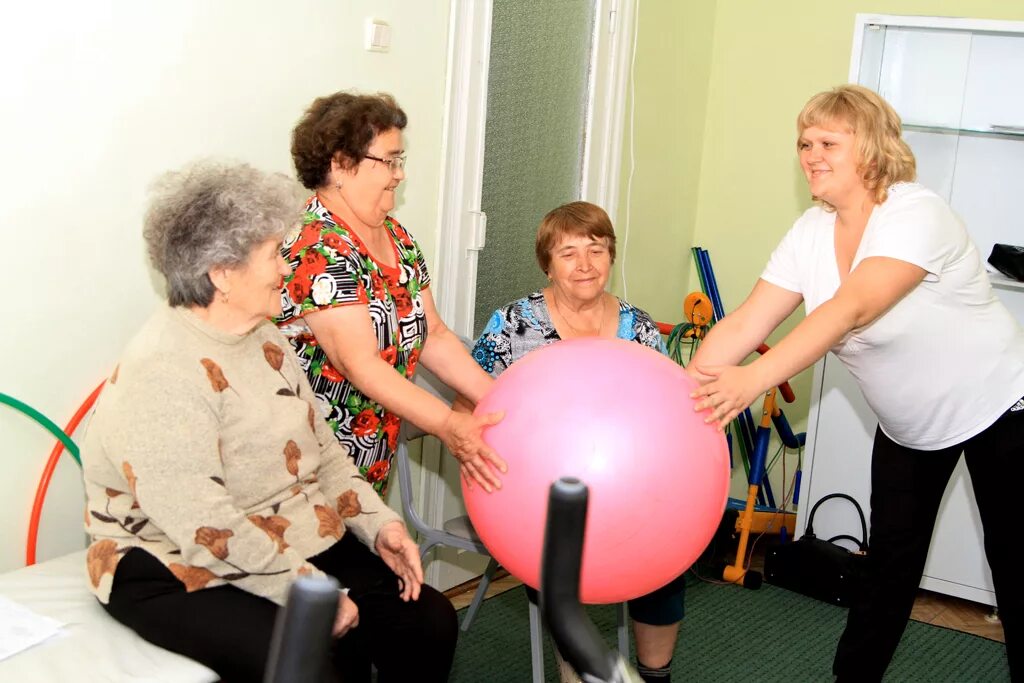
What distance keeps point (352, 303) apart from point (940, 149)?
2268 mm

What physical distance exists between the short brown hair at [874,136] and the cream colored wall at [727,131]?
1652 millimetres

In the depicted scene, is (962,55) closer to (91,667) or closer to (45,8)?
(45,8)

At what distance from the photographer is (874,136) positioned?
2.28 metres

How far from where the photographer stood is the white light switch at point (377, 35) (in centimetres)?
263

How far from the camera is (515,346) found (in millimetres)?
2619

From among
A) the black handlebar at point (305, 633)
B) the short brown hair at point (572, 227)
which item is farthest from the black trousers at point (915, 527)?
the black handlebar at point (305, 633)

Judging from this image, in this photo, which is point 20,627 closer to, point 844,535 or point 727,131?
point 844,535

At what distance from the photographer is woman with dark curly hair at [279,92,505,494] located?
213 centimetres

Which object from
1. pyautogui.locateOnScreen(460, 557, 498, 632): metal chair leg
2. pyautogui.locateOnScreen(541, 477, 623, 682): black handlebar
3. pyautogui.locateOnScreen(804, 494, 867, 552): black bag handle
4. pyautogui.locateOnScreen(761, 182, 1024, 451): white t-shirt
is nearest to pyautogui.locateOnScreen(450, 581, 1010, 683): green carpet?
pyautogui.locateOnScreen(460, 557, 498, 632): metal chair leg

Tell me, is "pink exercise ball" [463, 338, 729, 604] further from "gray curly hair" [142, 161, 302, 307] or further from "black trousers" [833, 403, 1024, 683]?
"black trousers" [833, 403, 1024, 683]

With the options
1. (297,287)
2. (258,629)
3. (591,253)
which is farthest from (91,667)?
(591,253)

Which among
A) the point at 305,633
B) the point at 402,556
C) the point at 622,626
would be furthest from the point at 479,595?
the point at 305,633

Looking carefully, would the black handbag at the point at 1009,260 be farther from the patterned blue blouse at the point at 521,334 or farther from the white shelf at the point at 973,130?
the patterned blue blouse at the point at 521,334

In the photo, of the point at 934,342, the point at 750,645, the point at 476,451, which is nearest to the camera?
the point at 476,451
